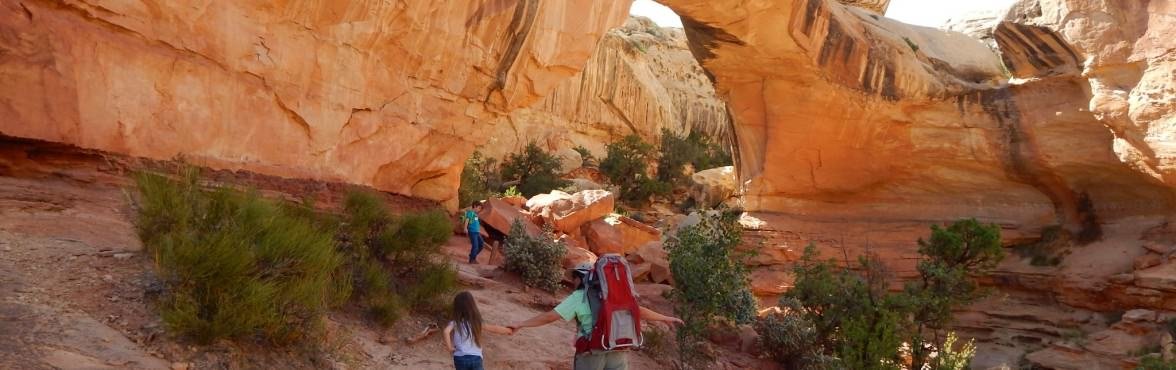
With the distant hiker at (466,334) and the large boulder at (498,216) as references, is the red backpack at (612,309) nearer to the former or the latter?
the distant hiker at (466,334)

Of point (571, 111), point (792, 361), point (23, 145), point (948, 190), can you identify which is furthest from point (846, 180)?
point (571, 111)

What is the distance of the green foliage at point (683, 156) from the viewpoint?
3244cm

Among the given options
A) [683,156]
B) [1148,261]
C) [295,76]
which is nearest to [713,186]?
[683,156]

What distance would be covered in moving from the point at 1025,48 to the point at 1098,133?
6.47 feet

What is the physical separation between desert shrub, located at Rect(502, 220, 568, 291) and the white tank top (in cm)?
602

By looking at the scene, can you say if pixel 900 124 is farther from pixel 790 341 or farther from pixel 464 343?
pixel 464 343

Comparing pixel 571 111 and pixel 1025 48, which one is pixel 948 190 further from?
pixel 571 111

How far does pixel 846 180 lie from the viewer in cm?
1686

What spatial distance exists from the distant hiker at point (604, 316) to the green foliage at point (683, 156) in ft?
88.8

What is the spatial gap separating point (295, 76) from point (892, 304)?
311 inches

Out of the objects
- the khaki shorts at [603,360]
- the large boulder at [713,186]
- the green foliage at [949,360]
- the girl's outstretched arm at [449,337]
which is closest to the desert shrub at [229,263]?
the girl's outstretched arm at [449,337]

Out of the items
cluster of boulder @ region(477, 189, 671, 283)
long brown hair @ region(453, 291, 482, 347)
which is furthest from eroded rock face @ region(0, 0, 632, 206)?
long brown hair @ region(453, 291, 482, 347)

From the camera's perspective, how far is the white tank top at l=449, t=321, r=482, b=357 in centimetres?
479

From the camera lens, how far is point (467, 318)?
4.86 meters
